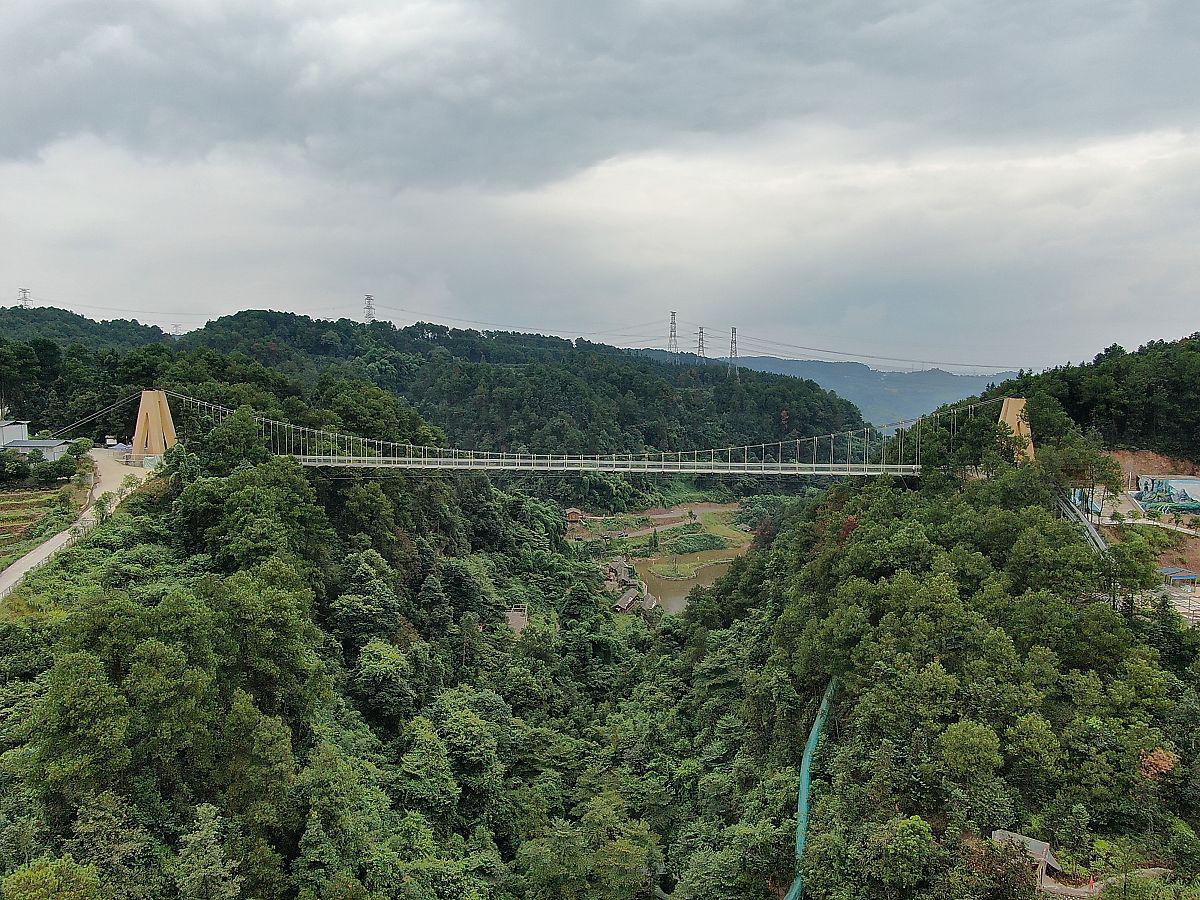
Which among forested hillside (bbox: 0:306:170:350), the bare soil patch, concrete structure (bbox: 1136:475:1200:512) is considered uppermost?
forested hillside (bbox: 0:306:170:350)

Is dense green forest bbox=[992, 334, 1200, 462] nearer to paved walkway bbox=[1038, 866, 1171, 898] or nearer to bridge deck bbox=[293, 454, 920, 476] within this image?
bridge deck bbox=[293, 454, 920, 476]

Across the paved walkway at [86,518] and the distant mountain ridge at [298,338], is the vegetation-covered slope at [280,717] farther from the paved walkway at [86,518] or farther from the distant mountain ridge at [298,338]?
the distant mountain ridge at [298,338]

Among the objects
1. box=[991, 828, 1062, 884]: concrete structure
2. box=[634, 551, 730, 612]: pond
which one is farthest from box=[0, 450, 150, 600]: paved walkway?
box=[634, 551, 730, 612]: pond

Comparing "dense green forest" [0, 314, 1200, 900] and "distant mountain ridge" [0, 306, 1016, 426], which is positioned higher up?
"distant mountain ridge" [0, 306, 1016, 426]

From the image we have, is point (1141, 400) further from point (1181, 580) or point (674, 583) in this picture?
point (674, 583)

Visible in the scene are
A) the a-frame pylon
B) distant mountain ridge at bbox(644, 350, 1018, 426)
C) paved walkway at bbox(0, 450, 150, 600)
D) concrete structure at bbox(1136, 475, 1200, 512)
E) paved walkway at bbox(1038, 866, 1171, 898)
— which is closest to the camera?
paved walkway at bbox(1038, 866, 1171, 898)

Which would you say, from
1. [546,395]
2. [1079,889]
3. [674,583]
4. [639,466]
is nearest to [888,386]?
[546,395]

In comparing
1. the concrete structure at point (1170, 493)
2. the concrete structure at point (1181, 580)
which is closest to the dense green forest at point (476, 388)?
the concrete structure at point (1170, 493)
